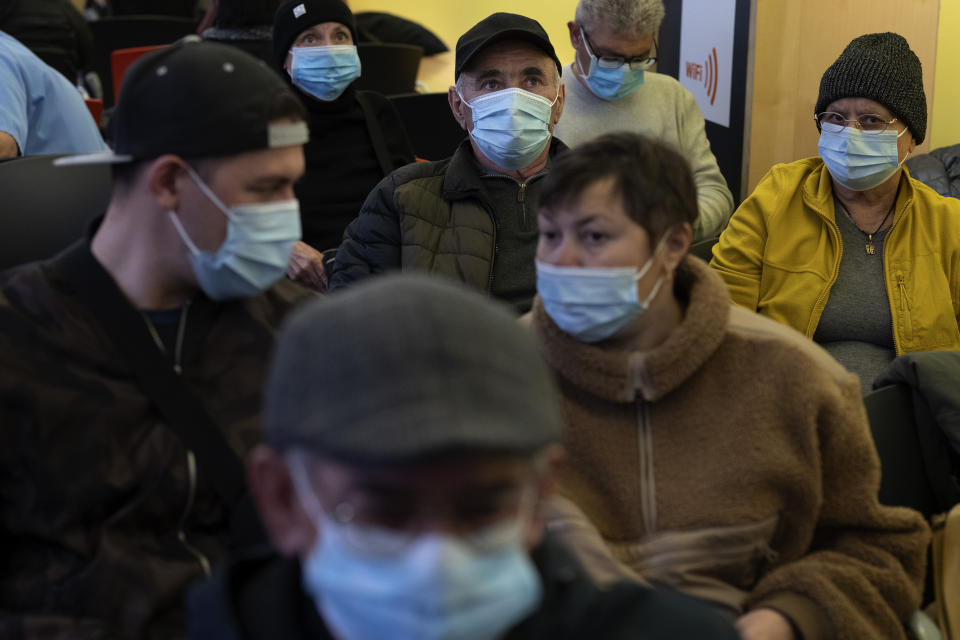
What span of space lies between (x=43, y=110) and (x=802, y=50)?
2758 mm

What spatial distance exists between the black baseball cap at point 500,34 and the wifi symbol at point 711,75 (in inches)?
73.3

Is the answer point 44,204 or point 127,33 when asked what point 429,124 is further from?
point 127,33

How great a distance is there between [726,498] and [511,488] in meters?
0.78

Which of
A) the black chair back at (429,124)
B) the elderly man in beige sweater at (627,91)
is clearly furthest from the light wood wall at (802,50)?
the black chair back at (429,124)

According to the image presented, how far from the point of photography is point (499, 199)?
2.81 metres

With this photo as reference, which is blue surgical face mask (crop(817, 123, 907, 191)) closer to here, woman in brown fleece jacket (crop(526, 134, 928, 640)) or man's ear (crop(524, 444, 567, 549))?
woman in brown fleece jacket (crop(526, 134, 928, 640))

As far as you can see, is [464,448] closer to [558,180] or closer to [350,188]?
[558,180]

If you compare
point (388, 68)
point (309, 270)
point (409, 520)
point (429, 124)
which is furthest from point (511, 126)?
point (388, 68)

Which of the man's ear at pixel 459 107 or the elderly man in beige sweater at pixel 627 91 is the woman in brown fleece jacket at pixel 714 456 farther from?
the elderly man in beige sweater at pixel 627 91

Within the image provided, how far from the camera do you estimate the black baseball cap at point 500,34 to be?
2.84 m

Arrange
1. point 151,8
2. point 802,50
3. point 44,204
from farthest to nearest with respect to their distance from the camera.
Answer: point 151,8 < point 802,50 < point 44,204

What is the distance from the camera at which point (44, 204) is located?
7.07ft

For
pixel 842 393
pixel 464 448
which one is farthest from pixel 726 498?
pixel 464 448

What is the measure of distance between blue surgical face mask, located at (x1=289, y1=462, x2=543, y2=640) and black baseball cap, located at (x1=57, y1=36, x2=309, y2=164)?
78 centimetres
